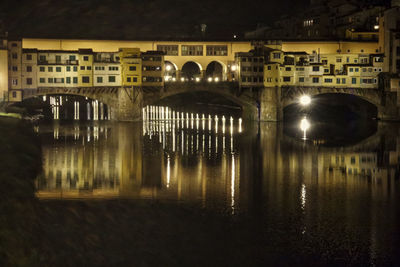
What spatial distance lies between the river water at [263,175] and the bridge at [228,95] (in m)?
3.42

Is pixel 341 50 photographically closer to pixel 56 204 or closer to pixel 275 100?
pixel 275 100

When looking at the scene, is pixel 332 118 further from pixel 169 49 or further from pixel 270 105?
pixel 169 49

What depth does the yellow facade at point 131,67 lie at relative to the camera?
49.6 meters

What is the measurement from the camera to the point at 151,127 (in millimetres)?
47031

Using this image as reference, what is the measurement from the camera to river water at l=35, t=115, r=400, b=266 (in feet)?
61.5

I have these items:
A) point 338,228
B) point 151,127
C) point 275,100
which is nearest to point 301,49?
point 275,100

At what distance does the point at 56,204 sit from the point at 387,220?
12.2 m

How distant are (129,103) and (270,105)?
42.3 ft

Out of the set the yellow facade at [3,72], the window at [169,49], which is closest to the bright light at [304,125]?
the window at [169,49]

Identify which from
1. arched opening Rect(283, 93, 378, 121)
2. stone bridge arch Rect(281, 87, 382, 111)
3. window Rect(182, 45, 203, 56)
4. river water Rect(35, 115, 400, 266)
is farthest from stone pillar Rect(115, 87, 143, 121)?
arched opening Rect(283, 93, 378, 121)

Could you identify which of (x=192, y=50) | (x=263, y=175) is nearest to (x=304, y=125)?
(x=192, y=50)

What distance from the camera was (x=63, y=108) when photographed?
215ft

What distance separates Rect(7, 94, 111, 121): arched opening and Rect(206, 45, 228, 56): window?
11.9 meters

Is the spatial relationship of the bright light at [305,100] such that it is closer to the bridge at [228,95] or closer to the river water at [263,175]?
the bridge at [228,95]
